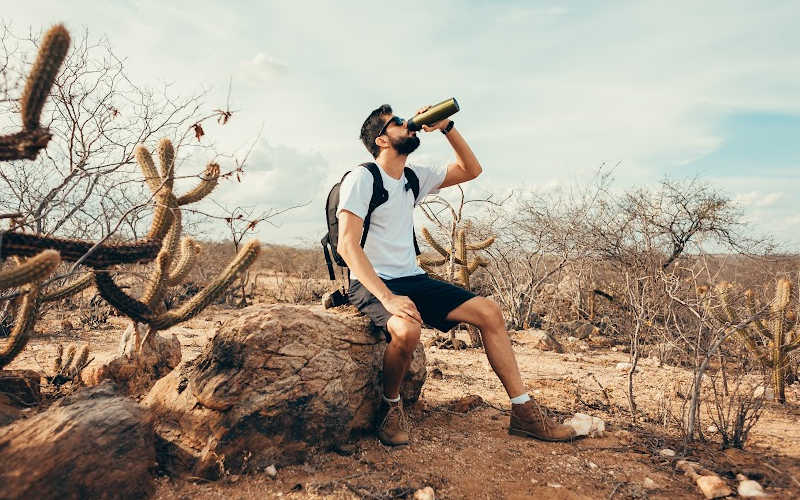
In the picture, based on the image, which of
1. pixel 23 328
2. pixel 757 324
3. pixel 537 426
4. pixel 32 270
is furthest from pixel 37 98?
pixel 757 324

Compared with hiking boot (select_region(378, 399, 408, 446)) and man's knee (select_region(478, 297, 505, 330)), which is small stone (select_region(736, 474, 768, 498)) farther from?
hiking boot (select_region(378, 399, 408, 446))

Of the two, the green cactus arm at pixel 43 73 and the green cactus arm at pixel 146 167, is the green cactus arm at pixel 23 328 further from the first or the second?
the green cactus arm at pixel 43 73

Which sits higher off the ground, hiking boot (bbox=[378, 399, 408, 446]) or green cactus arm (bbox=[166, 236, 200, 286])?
green cactus arm (bbox=[166, 236, 200, 286])

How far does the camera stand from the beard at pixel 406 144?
12.0 ft

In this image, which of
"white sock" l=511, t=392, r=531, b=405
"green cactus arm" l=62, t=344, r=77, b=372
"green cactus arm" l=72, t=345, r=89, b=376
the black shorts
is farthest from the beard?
"green cactus arm" l=62, t=344, r=77, b=372

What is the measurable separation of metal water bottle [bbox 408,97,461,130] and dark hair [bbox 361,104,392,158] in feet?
0.69

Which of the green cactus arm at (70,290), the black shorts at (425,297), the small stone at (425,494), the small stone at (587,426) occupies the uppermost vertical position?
the black shorts at (425,297)

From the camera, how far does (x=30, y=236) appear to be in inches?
115

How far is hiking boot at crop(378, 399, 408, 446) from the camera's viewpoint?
3.38m

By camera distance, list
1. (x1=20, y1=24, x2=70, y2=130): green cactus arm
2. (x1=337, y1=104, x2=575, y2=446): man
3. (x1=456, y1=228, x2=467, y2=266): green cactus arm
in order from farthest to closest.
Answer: (x1=456, y1=228, x2=467, y2=266): green cactus arm
(x1=337, y1=104, x2=575, y2=446): man
(x1=20, y1=24, x2=70, y2=130): green cactus arm

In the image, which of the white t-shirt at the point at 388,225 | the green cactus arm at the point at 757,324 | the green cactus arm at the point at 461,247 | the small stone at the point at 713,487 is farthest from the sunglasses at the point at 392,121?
the green cactus arm at the point at 461,247

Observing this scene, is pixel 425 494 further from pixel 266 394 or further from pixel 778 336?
pixel 778 336

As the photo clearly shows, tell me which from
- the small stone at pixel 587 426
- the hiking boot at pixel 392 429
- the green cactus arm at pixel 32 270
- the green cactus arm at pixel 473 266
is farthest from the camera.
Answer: the green cactus arm at pixel 473 266

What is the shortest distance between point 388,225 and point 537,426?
1.68m
